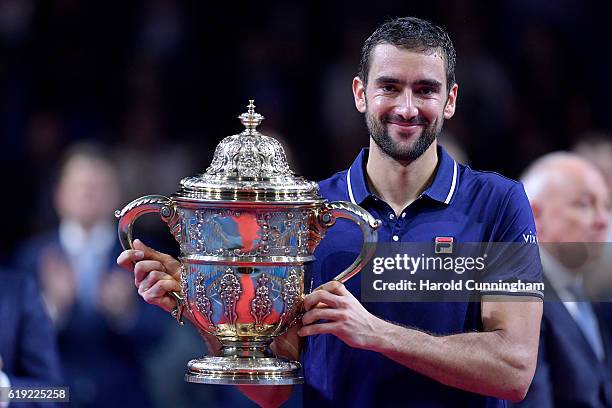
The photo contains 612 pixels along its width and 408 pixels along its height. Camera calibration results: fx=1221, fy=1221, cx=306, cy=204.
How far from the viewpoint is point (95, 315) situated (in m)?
4.10

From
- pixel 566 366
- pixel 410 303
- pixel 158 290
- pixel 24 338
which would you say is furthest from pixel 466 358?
pixel 24 338

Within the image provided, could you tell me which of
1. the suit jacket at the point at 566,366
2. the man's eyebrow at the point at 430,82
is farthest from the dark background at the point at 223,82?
the man's eyebrow at the point at 430,82

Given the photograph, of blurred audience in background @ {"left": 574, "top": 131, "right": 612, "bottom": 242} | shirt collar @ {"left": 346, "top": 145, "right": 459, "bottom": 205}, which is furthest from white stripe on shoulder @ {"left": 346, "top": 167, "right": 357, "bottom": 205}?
blurred audience in background @ {"left": 574, "top": 131, "right": 612, "bottom": 242}

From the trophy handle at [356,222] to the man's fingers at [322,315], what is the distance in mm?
76

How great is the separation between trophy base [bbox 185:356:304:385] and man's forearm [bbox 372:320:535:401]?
18cm

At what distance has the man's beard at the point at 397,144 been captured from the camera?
7.93ft

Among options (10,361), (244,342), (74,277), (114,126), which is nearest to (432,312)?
(244,342)

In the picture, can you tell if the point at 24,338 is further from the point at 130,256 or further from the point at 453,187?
the point at 453,187

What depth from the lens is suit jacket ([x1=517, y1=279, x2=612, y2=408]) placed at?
10.8 feet

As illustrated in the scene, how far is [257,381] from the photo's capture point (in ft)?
7.47

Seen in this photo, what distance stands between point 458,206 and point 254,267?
0.49 m

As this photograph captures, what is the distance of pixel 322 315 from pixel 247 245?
0.19 m

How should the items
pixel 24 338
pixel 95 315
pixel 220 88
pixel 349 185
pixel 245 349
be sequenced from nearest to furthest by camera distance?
pixel 245 349
pixel 349 185
pixel 24 338
pixel 95 315
pixel 220 88

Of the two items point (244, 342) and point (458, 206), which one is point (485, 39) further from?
point (244, 342)
